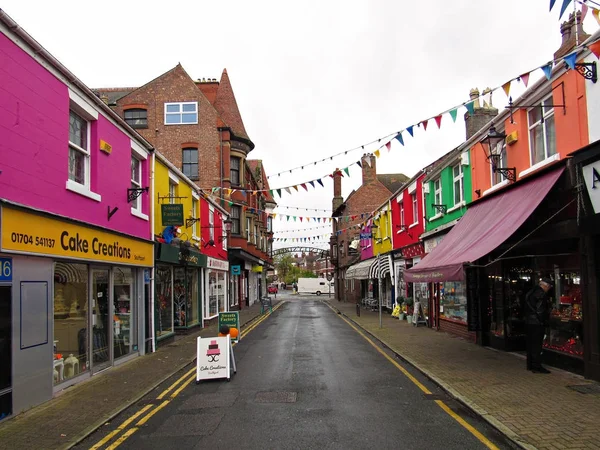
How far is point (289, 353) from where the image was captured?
12805mm

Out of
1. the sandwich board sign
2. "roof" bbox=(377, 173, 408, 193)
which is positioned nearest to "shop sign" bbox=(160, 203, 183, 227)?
the sandwich board sign

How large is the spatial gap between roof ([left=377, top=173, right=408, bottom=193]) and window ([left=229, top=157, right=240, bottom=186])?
23.4 metres

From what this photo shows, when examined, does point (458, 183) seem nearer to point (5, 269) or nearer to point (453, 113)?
point (453, 113)

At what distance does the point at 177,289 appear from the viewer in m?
17.1

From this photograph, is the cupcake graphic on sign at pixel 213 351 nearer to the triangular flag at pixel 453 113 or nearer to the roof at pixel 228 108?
the triangular flag at pixel 453 113

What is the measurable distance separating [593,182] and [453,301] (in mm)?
8944

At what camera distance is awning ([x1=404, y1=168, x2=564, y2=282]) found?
8977 mm

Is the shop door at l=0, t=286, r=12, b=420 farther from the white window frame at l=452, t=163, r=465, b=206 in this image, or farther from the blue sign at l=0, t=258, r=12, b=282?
the white window frame at l=452, t=163, r=465, b=206

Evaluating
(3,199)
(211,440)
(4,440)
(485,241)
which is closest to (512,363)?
(485,241)

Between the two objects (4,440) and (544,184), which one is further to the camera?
(544,184)

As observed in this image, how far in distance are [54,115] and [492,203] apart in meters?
10.00

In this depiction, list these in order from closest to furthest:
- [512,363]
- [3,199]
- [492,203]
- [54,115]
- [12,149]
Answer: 1. [3,199]
2. [12,149]
3. [54,115]
4. [512,363]
5. [492,203]

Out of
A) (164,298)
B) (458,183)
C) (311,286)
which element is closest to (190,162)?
(164,298)

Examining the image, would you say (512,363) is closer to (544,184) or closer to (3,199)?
(544,184)
